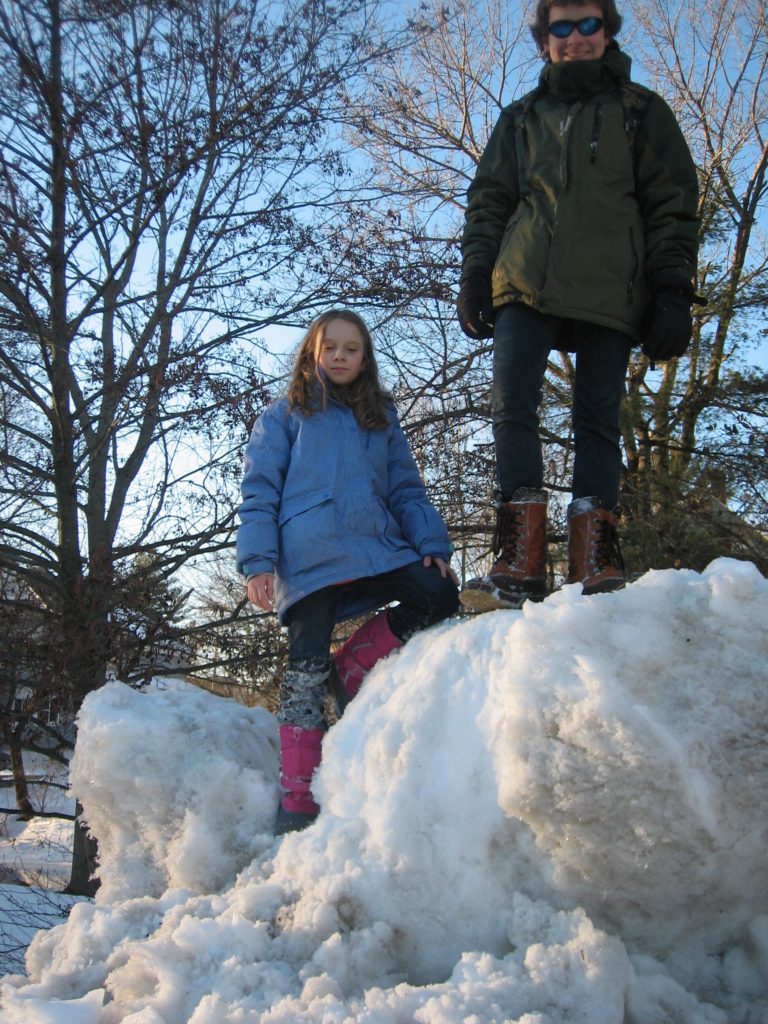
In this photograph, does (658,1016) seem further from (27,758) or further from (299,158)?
(27,758)

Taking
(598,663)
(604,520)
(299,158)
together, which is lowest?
(598,663)

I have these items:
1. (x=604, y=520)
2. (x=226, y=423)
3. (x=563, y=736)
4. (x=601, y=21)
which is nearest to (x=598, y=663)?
(x=563, y=736)

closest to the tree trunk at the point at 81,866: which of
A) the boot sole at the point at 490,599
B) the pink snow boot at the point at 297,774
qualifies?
the pink snow boot at the point at 297,774

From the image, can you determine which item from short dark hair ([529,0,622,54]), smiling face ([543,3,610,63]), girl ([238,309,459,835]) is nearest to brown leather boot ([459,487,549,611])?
A: girl ([238,309,459,835])

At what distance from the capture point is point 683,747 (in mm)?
1290

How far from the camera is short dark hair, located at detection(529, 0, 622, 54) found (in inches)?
99.3

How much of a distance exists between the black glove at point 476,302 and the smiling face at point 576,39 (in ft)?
2.45

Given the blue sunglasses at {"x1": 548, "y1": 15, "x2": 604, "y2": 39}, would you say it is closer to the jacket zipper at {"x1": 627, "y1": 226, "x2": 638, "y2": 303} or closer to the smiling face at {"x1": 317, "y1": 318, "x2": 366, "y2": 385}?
the jacket zipper at {"x1": 627, "y1": 226, "x2": 638, "y2": 303}

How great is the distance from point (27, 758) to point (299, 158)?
20.0ft

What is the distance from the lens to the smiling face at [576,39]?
8.21 ft

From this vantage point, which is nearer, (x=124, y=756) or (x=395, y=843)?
(x=395, y=843)

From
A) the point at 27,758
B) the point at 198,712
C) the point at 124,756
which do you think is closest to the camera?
the point at 124,756

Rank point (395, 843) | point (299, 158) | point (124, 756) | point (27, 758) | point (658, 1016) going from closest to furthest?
point (658, 1016) → point (395, 843) → point (124, 756) → point (299, 158) → point (27, 758)

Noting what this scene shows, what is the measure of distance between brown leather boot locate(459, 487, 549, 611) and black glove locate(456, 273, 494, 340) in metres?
0.60
